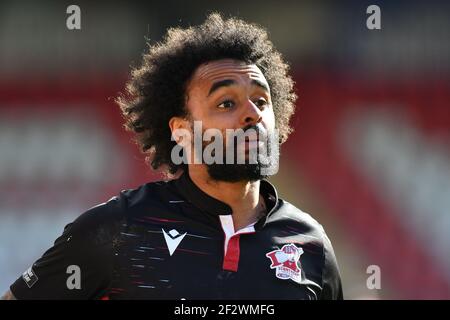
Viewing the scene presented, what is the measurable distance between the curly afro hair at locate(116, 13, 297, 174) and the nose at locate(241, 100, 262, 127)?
0.34m

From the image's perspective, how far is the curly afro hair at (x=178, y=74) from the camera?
10.6 feet

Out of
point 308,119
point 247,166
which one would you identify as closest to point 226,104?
point 247,166

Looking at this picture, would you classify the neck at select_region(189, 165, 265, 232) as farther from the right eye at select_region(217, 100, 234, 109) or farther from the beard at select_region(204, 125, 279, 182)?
the right eye at select_region(217, 100, 234, 109)

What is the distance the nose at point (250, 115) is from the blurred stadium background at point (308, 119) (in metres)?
2.87

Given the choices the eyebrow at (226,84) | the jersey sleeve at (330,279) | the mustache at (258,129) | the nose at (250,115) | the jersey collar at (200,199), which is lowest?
the jersey sleeve at (330,279)

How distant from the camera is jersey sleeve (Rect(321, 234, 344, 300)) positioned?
2.82 m

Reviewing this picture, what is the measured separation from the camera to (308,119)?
598 centimetres

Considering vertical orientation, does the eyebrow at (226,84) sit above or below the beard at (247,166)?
above

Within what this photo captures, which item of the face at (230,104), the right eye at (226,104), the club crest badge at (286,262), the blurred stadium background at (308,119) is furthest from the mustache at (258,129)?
the blurred stadium background at (308,119)

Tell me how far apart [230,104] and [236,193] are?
339 millimetres

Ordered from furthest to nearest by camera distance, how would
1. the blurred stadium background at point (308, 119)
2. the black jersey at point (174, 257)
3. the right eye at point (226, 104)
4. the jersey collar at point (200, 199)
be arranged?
the blurred stadium background at point (308, 119) < the right eye at point (226, 104) < the jersey collar at point (200, 199) < the black jersey at point (174, 257)

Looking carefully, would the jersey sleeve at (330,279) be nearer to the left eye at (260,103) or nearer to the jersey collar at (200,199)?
the jersey collar at (200,199)

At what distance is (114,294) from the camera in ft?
8.50

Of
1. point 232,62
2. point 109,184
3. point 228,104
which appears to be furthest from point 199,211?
point 109,184
